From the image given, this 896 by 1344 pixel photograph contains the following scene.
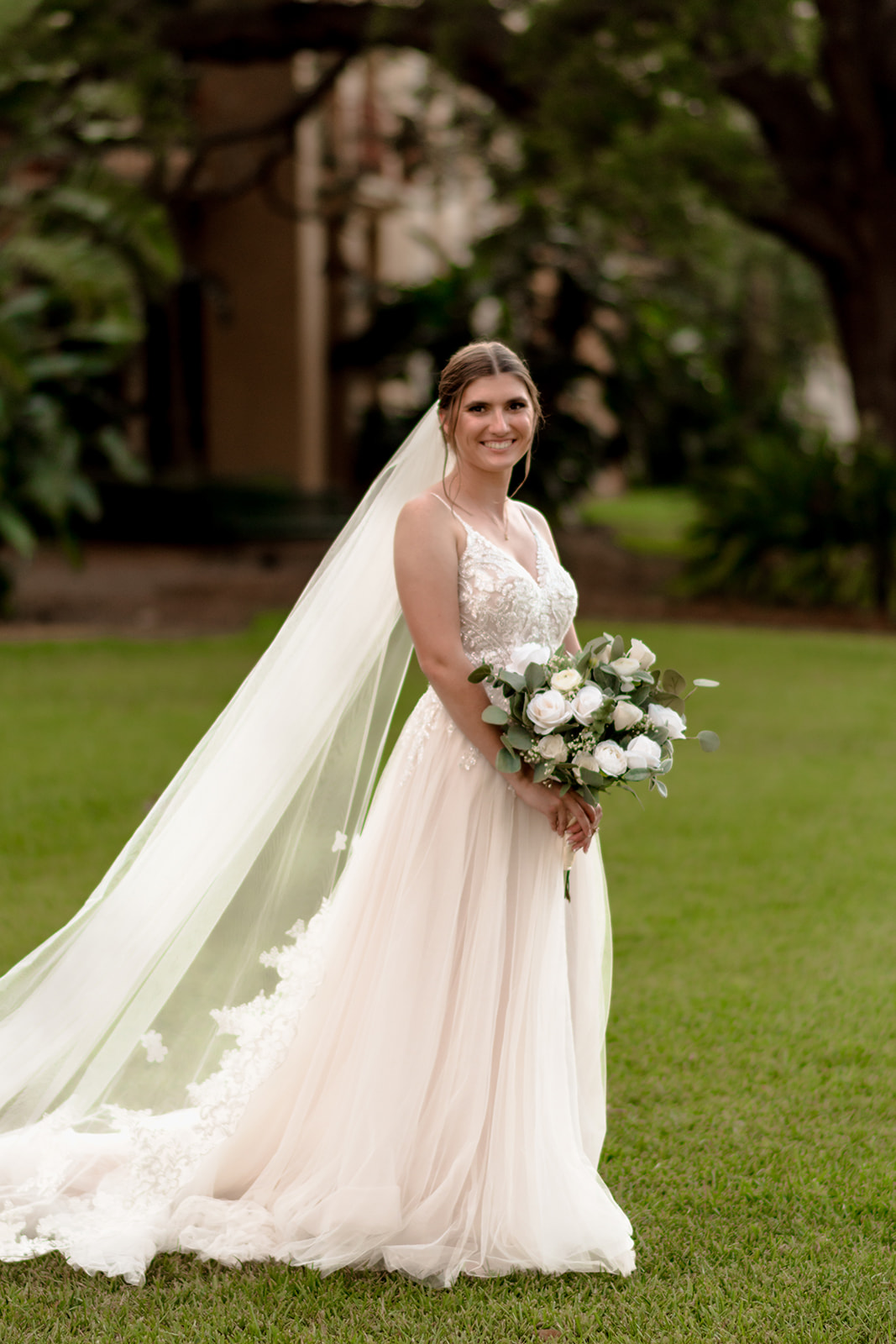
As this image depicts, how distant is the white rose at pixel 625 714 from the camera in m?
2.77

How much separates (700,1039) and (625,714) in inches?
75.3

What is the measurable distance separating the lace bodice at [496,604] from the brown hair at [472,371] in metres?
0.26

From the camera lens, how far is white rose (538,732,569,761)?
2.79 metres

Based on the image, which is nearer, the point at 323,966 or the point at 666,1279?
the point at 666,1279

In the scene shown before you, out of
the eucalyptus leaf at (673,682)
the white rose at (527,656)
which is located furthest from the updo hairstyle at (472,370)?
the eucalyptus leaf at (673,682)

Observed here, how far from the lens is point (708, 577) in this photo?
1455cm

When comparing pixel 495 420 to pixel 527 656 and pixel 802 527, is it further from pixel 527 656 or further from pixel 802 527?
pixel 802 527

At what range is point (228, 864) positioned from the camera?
10.6 ft

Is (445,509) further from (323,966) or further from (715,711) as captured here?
(715,711)

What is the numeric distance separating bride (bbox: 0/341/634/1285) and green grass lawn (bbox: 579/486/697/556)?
12.4m

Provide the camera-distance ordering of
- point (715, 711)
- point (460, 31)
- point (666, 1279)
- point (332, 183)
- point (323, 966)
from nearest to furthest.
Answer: point (666, 1279), point (323, 966), point (715, 711), point (460, 31), point (332, 183)

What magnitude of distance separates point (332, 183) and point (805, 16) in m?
7.28

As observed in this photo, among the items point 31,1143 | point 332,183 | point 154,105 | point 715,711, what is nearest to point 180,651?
point 715,711

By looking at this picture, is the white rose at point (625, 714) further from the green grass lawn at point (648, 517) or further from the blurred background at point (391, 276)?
the green grass lawn at point (648, 517)
